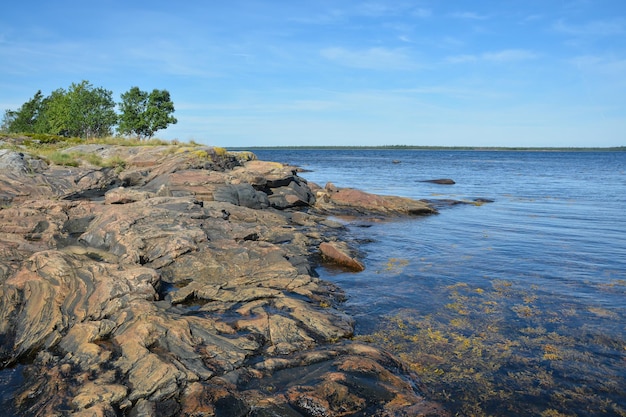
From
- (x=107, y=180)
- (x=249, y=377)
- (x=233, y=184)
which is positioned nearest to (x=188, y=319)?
(x=249, y=377)

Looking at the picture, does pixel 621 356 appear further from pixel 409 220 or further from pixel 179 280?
pixel 409 220

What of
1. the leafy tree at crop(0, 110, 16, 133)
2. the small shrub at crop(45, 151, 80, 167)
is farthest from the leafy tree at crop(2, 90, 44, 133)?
the small shrub at crop(45, 151, 80, 167)

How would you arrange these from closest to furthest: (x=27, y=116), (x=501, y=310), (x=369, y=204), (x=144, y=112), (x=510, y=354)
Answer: (x=510, y=354)
(x=501, y=310)
(x=369, y=204)
(x=144, y=112)
(x=27, y=116)

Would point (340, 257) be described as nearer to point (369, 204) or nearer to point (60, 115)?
point (369, 204)

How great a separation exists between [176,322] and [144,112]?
2228 inches

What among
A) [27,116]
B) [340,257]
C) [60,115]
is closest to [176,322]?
[340,257]

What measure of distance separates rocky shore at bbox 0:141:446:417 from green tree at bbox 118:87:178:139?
43115 mm

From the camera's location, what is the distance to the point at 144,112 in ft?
198

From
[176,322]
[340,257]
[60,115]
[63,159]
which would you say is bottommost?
[340,257]

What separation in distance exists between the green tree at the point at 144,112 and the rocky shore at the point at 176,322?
43115 millimetres

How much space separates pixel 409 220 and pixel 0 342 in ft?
71.4

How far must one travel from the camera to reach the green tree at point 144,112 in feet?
196


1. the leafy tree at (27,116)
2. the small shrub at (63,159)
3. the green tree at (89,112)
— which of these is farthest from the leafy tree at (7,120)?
the small shrub at (63,159)

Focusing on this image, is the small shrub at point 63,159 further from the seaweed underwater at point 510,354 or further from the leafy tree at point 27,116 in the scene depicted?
the leafy tree at point 27,116
